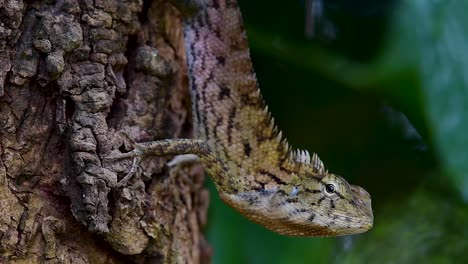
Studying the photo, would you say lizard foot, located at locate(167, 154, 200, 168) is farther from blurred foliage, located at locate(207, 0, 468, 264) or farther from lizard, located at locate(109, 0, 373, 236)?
blurred foliage, located at locate(207, 0, 468, 264)

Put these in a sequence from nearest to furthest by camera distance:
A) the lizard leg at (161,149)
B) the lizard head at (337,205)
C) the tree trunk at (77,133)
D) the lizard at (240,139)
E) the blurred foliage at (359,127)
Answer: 1. the tree trunk at (77,133)
2. the lizard leg at (161,149)
3. the lizard head at (337,205)
4. the lizard at (240,139)
5. the blurred foliage at (359,127)

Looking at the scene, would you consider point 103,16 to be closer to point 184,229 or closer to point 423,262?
point 184,229

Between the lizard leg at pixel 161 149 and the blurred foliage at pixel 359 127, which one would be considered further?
the blurred foliage at pixel 359 127

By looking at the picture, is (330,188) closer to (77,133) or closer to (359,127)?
(359,127)

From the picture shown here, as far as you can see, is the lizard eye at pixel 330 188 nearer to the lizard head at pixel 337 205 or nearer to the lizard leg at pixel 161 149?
the lizard head at pixel 337 205

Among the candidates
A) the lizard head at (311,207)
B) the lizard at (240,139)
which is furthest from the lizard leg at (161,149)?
the lizard head at (311,207)

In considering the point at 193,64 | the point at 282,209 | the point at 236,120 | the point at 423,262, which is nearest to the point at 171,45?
the point at 193,64
